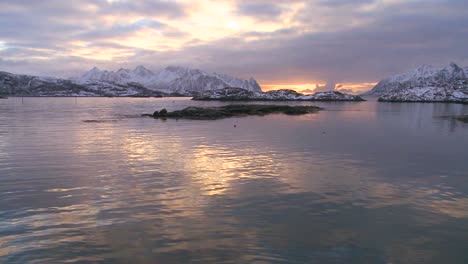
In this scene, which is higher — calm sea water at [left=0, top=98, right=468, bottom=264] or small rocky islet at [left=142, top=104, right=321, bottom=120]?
small rocky islet at [left=142, top=104, right=321, bottom=120]

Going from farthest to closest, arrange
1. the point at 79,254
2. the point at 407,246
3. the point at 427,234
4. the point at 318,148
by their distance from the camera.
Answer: the point at 318,148 < the point at 427,234 < the point at 407,246 < the point at 79,254

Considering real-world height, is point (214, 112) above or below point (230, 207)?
above

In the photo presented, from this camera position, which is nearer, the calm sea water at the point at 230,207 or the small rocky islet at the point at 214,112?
the calm sea water at the point at 230,207

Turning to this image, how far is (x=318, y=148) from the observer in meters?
34.5

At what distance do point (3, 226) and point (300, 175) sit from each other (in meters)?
16.4

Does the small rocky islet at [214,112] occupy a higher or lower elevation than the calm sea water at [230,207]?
higher

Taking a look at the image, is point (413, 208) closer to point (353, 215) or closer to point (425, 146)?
point (353, 215)

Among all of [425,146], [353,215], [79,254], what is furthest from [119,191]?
[425,146]

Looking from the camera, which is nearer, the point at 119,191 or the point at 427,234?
the point at 427,234

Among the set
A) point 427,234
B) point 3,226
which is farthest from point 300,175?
point 3,226

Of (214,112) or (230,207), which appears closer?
(230,207)

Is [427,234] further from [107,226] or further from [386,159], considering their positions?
[386,159]

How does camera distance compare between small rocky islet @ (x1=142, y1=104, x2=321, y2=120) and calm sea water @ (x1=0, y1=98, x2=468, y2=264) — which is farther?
small rocky islet @ (x1=142, y1=104, x2=321, y2=120)

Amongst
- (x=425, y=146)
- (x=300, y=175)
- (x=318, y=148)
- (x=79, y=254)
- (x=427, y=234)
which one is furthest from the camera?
(x=425, y=146)
